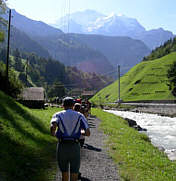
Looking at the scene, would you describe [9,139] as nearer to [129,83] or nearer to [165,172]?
[165,172]

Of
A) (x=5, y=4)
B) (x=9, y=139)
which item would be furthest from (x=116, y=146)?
(x=5, y=4)

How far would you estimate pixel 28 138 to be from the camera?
12.1 m

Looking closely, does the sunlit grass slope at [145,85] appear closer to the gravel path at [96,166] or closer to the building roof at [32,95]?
the building roof at [32,95]

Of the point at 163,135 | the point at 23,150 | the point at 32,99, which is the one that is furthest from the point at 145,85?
the point at 23,150

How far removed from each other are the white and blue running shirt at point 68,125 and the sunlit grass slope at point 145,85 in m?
93.8

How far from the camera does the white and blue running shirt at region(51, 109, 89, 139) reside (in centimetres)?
545

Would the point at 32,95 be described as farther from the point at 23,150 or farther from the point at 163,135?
the point at 23,150

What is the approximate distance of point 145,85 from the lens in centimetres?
11694

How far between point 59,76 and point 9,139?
186 metres

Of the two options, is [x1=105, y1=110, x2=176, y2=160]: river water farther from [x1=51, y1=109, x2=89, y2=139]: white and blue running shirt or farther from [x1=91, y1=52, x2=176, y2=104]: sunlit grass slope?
[x1=91, y1=52, x2=176, y2=104]: sunlit grass slope

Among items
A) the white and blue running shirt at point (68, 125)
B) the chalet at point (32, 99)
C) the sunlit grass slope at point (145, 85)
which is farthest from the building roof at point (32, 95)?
the sunlit grass slope at point (145, 85)

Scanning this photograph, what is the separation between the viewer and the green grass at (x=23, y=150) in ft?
25.0

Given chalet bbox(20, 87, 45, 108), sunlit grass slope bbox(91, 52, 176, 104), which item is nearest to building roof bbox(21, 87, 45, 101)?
chalet bbox(20, 87, 45, 108)

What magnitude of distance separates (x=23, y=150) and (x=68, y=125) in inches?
214
